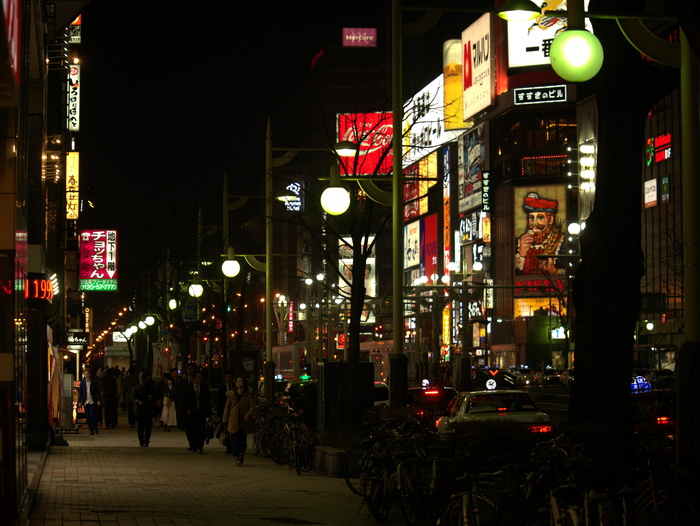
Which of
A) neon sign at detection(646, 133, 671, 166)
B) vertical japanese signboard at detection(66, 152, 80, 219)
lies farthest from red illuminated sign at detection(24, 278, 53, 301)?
neon sign at detection(646, 133, 671, 166)

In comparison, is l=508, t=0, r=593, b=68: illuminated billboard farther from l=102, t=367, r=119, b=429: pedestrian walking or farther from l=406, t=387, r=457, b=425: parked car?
l=406, t=387, r=457, b=425: parked car

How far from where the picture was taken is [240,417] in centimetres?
2217

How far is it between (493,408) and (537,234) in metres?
90.1

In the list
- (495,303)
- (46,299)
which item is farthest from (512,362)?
(46,299)

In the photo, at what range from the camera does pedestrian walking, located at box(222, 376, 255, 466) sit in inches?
850

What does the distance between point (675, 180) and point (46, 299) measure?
230 feet

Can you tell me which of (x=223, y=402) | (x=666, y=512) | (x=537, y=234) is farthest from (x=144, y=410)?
(x=537, y=234)

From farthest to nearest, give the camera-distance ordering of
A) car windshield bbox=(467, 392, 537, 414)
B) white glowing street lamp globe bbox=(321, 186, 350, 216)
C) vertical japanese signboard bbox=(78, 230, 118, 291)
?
vertical japanese signboard bbox=(78, 230, 118, 291) → car windshield bbox=(467, 392, 537, 414) → white glowing street lamp globe bbox=(321, 186, 350, 216)

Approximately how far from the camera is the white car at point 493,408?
65.6 ft

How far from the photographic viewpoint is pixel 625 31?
450 inches

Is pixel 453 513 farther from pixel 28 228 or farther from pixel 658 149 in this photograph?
pixel 658 149

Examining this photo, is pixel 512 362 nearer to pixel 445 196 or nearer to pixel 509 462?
pixel 445 196

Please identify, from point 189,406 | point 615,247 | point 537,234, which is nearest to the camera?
point 615,247

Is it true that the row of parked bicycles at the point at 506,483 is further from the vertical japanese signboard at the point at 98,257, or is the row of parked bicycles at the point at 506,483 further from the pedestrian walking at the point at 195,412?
the vertical japanese signboard at the point at 98,257
